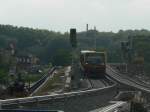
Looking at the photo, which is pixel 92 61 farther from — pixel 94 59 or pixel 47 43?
pixel 47 43

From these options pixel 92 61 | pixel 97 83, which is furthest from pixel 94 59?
pixel 97 83

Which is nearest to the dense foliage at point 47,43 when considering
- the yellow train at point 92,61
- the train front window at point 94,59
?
the yellow train at point 92,61

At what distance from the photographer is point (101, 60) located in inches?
2928

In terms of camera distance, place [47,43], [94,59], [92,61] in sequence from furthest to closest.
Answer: [47,43] → [94,59] → [92,61]

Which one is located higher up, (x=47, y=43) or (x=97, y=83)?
(x=47, y=43)

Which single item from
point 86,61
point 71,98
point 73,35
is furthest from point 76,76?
point 71,98

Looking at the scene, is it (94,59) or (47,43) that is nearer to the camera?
(94,59)

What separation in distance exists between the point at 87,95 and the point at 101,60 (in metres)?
43.3

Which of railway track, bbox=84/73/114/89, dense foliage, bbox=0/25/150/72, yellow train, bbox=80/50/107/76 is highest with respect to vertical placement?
dense foliage, bbox=0/25/150/72

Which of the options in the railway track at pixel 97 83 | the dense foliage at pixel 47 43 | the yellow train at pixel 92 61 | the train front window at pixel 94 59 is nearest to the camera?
the railway track at pixel 97 83

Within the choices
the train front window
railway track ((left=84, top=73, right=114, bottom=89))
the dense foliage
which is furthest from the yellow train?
the dense foliage

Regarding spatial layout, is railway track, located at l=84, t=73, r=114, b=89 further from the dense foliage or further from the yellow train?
the dense foliage

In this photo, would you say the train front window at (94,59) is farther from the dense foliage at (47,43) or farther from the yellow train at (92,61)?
the dense foliage at (47,43)

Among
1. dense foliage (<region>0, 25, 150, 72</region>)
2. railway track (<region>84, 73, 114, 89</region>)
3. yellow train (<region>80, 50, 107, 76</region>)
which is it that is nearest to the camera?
railway track (<region>84, 73, 114, 89</region>)
